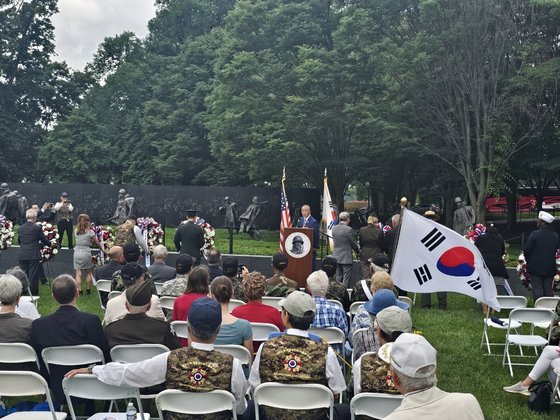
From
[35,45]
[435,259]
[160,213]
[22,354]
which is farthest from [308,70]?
[35,45]

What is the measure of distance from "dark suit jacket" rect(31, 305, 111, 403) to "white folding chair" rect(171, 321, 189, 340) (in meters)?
1.09

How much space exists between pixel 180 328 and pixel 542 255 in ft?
23.5

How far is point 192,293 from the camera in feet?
23.2

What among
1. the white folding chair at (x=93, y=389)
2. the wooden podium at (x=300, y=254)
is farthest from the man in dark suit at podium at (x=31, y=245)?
the white folding chair at (x=93, y=389)

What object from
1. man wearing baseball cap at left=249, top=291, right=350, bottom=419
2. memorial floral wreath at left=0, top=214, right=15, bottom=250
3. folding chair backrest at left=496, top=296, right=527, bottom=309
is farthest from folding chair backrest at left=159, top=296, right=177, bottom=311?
memorial floral wreath at left=0, top=214, right=15, bottom=250

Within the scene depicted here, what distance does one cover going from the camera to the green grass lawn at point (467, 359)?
22.9 ft

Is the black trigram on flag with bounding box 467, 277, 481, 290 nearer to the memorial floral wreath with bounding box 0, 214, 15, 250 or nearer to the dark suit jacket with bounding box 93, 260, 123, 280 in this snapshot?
the dark suit jacket with bounding box 93, 260, 123, 280

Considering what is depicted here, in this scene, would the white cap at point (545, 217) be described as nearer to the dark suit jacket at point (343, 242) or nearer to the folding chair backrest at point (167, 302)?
the dark suit jacket at point (343, 242)

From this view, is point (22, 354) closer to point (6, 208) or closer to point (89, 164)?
point (6, 208)

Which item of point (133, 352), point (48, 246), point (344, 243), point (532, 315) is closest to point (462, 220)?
point (344, 243)

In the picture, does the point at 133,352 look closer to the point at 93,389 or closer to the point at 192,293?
the point at 93,389

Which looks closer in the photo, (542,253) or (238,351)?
(238,351)

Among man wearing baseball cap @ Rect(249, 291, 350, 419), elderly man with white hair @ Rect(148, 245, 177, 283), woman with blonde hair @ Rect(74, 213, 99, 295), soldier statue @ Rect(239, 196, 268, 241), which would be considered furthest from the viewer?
soldier statue @ Rect(239, 196, 268, 241)

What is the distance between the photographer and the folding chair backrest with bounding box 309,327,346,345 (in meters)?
6.39
